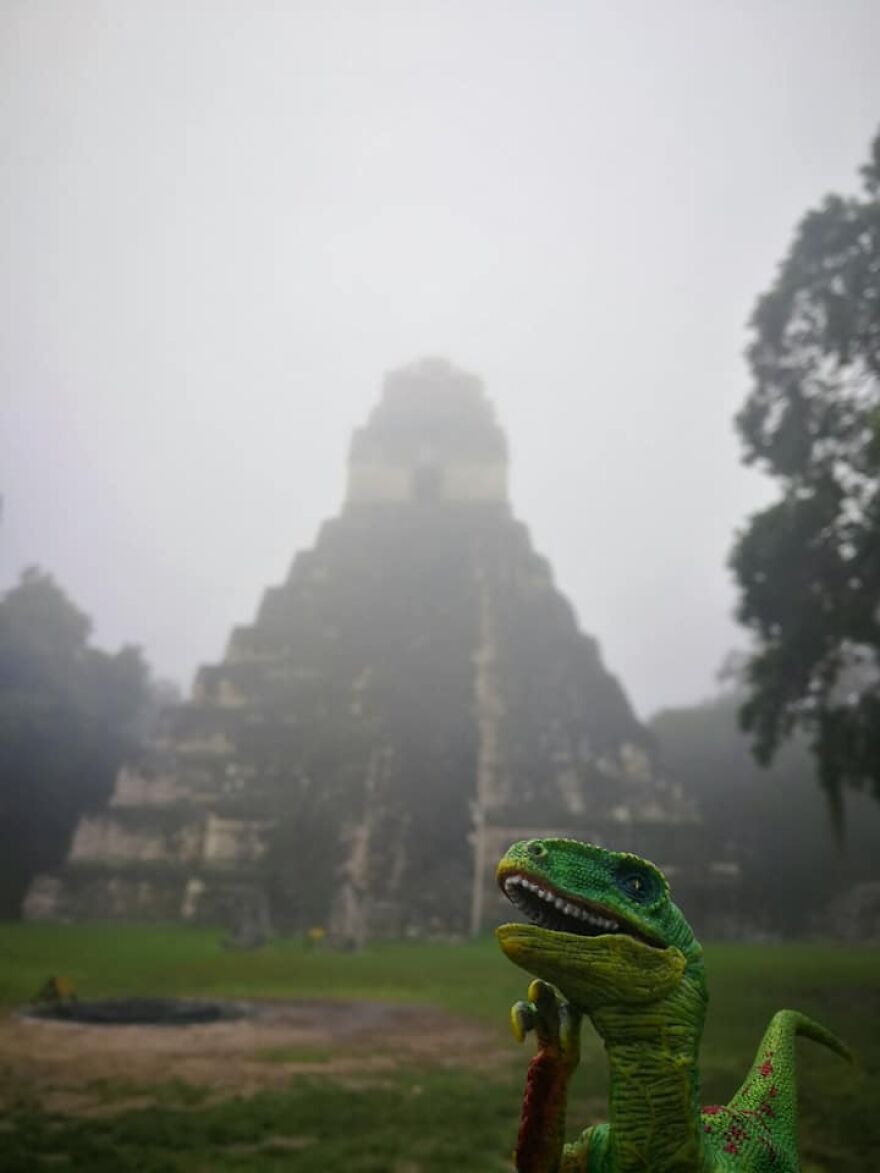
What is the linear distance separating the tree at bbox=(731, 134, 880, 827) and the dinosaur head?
33.5 ft

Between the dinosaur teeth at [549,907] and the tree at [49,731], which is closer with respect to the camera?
the dinosaur teeth at [549,907]

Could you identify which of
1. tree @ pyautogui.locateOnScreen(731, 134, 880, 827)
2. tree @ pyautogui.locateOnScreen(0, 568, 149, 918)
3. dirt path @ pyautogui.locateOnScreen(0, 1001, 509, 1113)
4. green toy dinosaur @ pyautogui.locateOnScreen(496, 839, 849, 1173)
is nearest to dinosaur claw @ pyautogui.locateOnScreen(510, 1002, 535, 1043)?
green toy dinosaur @ pyautogui.locateOnScreen(496, 839, 849, 1173)

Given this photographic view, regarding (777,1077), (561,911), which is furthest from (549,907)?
(777,1077)

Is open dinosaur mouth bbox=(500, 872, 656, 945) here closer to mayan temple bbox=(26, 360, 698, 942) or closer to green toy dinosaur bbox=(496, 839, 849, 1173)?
green toy dinosaur bbox=(496, 839, 849, 1173)

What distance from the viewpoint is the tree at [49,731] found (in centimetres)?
2056

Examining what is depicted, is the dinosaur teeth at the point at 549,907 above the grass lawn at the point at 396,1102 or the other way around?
above

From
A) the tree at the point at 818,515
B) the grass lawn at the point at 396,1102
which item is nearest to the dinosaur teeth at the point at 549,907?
the grass lawn at the point at 396,1102

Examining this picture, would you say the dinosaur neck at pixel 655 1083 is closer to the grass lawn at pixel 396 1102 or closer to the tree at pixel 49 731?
the grass lawn at pixel 396 1102

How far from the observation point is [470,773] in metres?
22.3

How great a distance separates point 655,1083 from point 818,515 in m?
10.9

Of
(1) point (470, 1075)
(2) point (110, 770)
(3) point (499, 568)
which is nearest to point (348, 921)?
(2) point (110, 770)

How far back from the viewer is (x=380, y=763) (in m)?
22.3

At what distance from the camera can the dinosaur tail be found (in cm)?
200

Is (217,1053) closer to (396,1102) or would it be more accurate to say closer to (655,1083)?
(396,1102)
